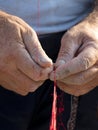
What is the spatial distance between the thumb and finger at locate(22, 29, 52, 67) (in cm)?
3

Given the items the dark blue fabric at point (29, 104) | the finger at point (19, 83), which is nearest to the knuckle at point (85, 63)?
the finger at point (19, 83)

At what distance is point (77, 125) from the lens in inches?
58.1

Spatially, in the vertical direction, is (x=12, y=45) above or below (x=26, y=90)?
above

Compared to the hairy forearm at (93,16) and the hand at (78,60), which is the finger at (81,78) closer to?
the hand at (78,60)

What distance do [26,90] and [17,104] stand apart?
178 mm

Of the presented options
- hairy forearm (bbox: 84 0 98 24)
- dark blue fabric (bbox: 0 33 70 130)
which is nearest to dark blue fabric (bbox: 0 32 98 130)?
dark blue fabric (bbox: 0 33 70 130)

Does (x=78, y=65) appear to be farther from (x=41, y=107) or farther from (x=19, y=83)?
(x=41, y=107)

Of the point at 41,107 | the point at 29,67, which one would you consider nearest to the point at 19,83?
the point at 29,67

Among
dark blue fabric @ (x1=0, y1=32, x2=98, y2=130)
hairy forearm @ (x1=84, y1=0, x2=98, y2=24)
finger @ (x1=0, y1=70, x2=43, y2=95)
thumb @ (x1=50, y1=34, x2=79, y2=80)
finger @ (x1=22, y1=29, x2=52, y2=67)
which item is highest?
finger @ (x1=22, y1=29, x2=52, y2=67)

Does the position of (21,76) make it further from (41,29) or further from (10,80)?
(41,29)

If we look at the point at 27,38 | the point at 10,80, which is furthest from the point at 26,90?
the point at 27,38

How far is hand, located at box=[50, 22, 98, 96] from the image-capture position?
1158 mm

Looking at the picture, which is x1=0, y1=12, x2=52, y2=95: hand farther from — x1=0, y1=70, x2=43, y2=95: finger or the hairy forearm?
the hairy forearm

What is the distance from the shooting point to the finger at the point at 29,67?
1.15 metres
